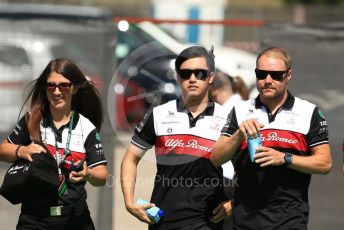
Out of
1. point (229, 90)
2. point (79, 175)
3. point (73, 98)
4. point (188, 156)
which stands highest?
point (229, 90)

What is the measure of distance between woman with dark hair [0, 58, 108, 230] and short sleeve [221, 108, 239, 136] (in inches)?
32.7

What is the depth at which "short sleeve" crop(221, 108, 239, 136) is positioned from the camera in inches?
231

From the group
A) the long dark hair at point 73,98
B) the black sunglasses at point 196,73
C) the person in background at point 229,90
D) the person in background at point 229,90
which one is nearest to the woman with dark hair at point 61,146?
the long dark hair at point 73,98

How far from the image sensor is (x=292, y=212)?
584 centimetres

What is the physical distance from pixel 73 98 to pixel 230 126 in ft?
3.62

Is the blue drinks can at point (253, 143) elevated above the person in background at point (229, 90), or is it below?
below

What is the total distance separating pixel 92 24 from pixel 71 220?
109 inches

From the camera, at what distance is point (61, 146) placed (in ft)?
19.6

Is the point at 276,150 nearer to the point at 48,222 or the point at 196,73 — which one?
the point at 196,73

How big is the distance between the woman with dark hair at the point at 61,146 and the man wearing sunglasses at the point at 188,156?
31 centimetres

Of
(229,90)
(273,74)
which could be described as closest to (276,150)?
(273,74)

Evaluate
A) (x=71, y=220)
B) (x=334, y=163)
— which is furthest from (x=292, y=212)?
(x=334, y=163)

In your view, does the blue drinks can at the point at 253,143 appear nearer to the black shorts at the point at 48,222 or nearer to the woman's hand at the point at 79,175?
the woman's hand at the point at 79,175

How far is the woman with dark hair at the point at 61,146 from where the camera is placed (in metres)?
5.89
